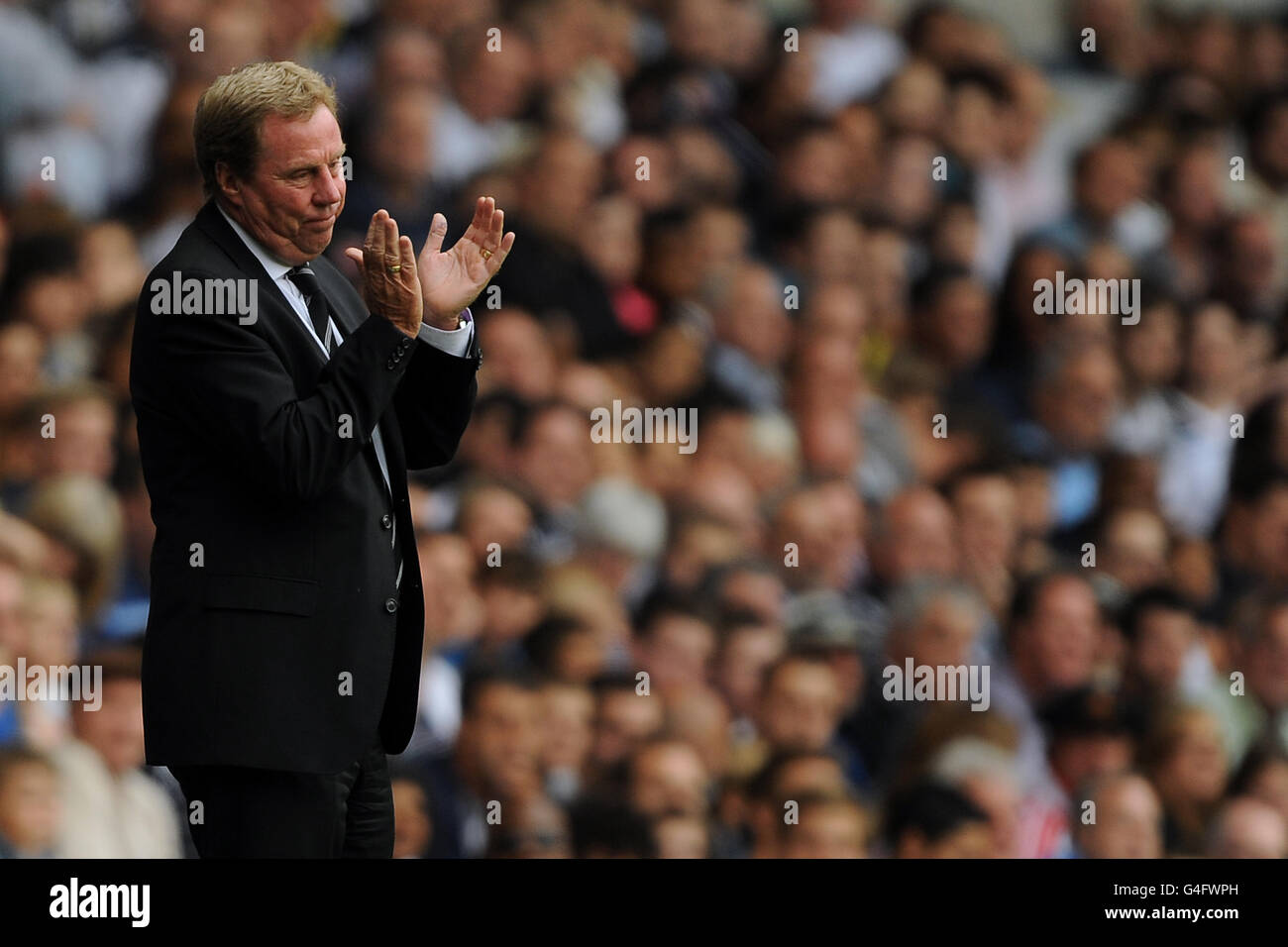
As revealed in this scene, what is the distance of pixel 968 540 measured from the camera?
11.4ft

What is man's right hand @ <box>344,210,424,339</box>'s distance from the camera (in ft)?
5.57

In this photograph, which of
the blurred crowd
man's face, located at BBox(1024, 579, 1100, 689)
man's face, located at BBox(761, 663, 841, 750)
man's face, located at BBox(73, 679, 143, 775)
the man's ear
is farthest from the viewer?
man's face, located at BBox(1024, 579, 1100, 689)

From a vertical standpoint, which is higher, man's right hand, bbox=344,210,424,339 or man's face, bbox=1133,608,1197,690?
man's right hand, bbox=344,210,424,339

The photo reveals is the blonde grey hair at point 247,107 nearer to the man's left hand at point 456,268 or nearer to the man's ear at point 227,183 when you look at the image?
the man's ear at point 227,183

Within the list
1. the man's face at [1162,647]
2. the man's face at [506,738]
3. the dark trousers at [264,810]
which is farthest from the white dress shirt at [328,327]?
the man's face at [1162,647]

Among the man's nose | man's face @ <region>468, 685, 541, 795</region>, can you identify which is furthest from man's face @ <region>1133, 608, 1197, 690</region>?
the man's nose

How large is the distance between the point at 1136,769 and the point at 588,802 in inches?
39.6

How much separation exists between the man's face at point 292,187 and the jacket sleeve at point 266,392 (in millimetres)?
104

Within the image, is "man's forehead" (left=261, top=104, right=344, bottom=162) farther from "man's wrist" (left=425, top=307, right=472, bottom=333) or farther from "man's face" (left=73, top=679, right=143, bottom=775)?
"man's face" (left=73, top=679, right=143, bottom=775)

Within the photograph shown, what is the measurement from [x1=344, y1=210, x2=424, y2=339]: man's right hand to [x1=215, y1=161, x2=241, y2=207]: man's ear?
4.9 inches

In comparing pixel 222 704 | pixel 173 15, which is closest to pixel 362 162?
pixel 173 15

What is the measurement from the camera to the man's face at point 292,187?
67.3 inches

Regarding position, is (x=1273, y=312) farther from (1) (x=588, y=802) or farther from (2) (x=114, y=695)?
(2) (x=114, y=695)

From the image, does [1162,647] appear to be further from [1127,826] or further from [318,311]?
[318,311]
